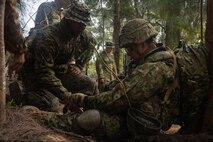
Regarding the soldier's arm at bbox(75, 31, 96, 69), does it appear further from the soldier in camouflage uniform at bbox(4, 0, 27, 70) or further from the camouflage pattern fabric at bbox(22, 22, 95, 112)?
the soldier in camouflage uniform at bbox(4, 0, 27, 70)

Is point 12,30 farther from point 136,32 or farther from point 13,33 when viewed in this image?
point 136,32

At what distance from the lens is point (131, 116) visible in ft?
12.1

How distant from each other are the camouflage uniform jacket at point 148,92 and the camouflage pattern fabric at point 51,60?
5.13 ft

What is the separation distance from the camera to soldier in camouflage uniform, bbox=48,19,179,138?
368cm

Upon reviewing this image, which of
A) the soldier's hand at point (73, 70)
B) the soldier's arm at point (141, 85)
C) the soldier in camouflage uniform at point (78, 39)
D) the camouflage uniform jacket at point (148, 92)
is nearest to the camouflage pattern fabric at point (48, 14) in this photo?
the soldier in camouflage uniform at point (78, 39)

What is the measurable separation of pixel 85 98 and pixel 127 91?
1.93 ft

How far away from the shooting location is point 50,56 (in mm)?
5660

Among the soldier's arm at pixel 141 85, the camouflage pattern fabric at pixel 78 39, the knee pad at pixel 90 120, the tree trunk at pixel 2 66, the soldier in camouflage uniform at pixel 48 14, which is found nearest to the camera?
the tree trunk at pixel 2 66

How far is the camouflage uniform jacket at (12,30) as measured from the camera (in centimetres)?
400

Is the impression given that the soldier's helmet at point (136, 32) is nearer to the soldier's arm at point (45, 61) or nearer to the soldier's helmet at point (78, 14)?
the soldier's helmet at point (78, 14)

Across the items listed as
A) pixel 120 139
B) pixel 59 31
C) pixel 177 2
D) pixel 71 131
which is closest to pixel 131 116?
pixel 120 139

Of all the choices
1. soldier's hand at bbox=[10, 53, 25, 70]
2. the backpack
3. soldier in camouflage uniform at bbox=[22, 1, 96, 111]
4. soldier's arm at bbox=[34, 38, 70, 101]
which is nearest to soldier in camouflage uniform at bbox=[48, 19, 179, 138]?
the backpack

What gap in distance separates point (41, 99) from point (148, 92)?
3.12 meters

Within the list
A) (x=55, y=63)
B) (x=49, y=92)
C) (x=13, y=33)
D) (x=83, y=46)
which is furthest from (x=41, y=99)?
(x=13, y=33)
